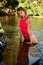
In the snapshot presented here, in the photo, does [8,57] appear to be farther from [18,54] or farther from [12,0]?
[12,0]

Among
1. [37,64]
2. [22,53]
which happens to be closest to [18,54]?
[22,53]

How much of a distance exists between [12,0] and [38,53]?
29.7m

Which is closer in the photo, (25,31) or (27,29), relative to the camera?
(27,29)

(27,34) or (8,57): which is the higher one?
(27,34)

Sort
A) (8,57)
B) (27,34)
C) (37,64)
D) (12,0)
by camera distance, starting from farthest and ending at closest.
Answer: (12,0) → (27,34) → (8,57) → (37,64)

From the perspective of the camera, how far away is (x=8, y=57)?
28.1 feet

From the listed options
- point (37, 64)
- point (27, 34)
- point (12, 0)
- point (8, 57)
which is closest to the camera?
point (37, 64)

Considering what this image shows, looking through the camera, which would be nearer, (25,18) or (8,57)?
(8,57)

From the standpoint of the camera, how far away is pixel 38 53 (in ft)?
30.4

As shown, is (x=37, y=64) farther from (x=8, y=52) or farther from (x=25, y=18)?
(x=25, y=18)

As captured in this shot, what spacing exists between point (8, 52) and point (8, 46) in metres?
1.14

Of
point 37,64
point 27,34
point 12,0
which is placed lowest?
point 37,64

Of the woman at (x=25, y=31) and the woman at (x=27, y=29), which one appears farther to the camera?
the woman at (x=27, y=29)

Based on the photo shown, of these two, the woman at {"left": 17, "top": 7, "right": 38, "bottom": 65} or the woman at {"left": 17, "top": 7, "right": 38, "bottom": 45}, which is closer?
the woman at {"left": 17, "top": 7, "right": 38, "bottom": 65}
